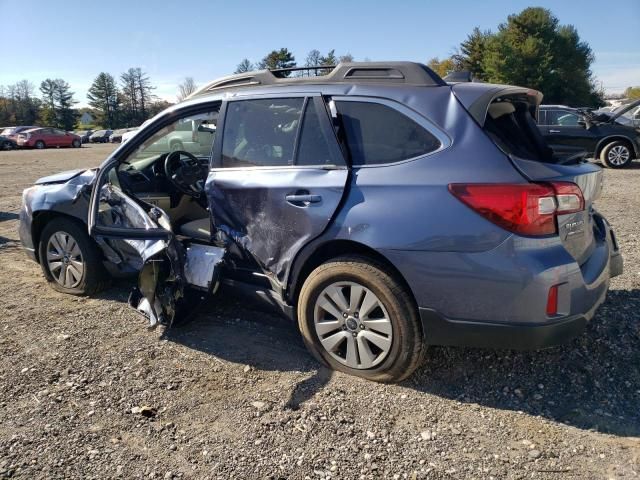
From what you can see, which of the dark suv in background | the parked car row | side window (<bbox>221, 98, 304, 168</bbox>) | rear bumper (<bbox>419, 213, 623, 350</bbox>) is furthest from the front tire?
the parked car row

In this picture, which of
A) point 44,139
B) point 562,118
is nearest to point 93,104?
point 44,139

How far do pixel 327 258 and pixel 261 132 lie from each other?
3.30ft

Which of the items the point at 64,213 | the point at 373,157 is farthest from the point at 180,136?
the point at 373,157

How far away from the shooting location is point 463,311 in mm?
2793

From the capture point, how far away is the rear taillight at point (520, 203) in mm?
2621

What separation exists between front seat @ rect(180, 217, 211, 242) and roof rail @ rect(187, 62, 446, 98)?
1107 mm

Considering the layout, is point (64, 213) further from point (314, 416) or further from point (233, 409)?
point (314, 416)

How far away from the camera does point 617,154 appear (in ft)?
47.0

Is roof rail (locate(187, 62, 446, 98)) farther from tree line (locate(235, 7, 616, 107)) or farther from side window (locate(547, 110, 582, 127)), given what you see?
tree line (locate(235, 7, 616, 107))

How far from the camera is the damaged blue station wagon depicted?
2.68m

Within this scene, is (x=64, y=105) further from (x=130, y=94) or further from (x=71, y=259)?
(x=71, y=259)

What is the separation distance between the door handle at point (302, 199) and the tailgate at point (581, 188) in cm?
114

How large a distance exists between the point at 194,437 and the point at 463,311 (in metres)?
1.59

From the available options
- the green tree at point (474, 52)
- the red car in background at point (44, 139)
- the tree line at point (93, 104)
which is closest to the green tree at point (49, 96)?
the tree line at point (93, 104)
